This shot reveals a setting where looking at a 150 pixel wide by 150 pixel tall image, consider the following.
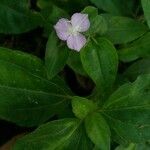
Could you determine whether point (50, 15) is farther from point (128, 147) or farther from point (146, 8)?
point (128, 147)

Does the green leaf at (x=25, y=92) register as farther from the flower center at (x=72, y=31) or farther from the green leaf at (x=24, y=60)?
the flower center at (x=72, y=31)

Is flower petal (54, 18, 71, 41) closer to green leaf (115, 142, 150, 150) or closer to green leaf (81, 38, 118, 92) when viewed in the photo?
green leaf (81, 38, 118, 92)

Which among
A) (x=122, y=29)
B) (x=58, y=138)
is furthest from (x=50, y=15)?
(x=58, y=138)

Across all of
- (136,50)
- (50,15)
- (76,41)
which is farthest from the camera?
(136,50)

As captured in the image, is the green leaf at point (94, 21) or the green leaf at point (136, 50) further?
the green leaf at point (136, 50)

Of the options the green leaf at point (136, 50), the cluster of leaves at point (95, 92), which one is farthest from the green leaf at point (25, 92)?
the green leaf at point (136, 50)

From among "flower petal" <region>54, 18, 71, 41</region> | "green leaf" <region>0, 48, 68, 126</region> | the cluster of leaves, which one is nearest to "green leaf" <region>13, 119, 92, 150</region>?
the cluster of leaves

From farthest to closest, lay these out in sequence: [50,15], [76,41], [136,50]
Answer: [136,50] → [50,15] → [76,41]
